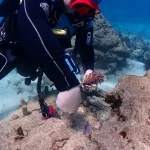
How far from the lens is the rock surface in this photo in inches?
100

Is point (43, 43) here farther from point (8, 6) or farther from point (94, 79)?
point (8, 6)

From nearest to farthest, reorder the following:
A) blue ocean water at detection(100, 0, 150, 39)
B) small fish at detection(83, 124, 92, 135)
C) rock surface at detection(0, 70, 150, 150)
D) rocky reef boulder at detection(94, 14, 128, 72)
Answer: rock surface at detection(0, 70, 150, 150) < small fish at detection(83, 124, 92, 135) < rocky reef boulder at detection(94, 14, 128, 72) < blue ocean water at detection(100, 0, 150, 39)

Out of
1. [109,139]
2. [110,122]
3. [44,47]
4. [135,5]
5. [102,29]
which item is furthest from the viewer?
[135,5]

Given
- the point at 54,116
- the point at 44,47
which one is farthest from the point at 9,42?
the point at 54,116

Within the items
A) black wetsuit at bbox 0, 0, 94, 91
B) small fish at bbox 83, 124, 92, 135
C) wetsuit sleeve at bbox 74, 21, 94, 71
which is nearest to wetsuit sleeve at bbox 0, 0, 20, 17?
black wetsuit at bbox 0, 0, 94, 91

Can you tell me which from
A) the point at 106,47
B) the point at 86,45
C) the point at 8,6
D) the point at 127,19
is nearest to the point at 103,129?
the point at 86,45

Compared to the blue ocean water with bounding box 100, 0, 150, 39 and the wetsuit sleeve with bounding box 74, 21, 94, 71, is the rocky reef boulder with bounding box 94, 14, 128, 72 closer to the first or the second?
the wetsuit sleeve with bounding box 74, 21, 94, 71

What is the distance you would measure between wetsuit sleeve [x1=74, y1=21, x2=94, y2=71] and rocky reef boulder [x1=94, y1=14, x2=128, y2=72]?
17.7 ft

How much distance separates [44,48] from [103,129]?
127cm

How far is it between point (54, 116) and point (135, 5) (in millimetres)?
69686

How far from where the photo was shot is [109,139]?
2588 mm

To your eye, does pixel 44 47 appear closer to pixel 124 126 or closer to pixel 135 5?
pixel 124 126

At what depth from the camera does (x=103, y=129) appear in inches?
111

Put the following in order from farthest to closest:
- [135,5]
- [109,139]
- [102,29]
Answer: [135,5] < [102,29] < [109,139]
